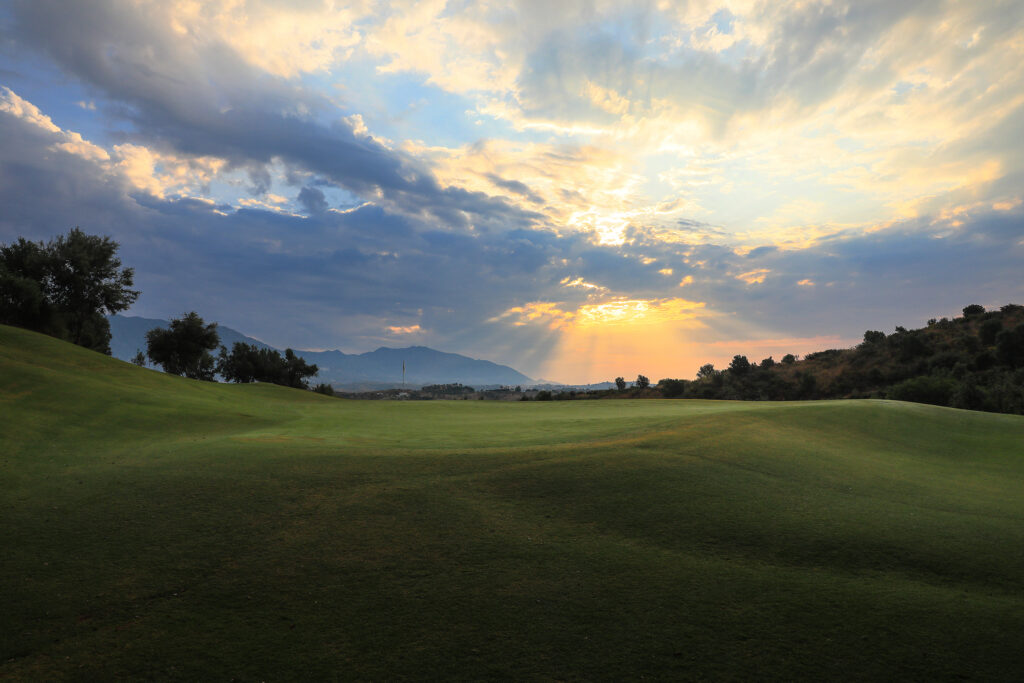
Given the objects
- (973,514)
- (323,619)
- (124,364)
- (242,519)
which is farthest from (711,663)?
(124,364)

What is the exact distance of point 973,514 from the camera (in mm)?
10359

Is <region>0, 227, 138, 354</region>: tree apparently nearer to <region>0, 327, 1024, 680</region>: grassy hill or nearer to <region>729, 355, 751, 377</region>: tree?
<region>0, 327, 1024, 680</region>: grassy hill

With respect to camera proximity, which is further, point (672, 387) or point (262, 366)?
point (262, 366)

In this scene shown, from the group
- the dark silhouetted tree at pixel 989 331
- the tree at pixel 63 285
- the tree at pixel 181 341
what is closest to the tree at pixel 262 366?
the tree at pixel 181 341

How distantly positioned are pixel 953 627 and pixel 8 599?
12.2 metres

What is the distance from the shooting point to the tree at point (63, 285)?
44938 mm

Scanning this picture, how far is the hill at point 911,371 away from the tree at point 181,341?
57.1 meters

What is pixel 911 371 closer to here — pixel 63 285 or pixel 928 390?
pixel 928 390

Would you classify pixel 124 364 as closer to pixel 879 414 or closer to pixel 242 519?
pixel 242 519

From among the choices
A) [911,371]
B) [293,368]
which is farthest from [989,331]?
[293,368]

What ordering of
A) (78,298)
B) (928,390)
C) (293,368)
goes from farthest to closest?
1. (293,368)
2. (78,298)
3. (928,390)

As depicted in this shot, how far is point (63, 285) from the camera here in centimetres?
4994

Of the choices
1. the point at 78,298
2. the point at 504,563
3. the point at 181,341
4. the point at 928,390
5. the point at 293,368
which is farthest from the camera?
the point at 293,368

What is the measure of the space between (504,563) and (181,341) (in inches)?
2841
